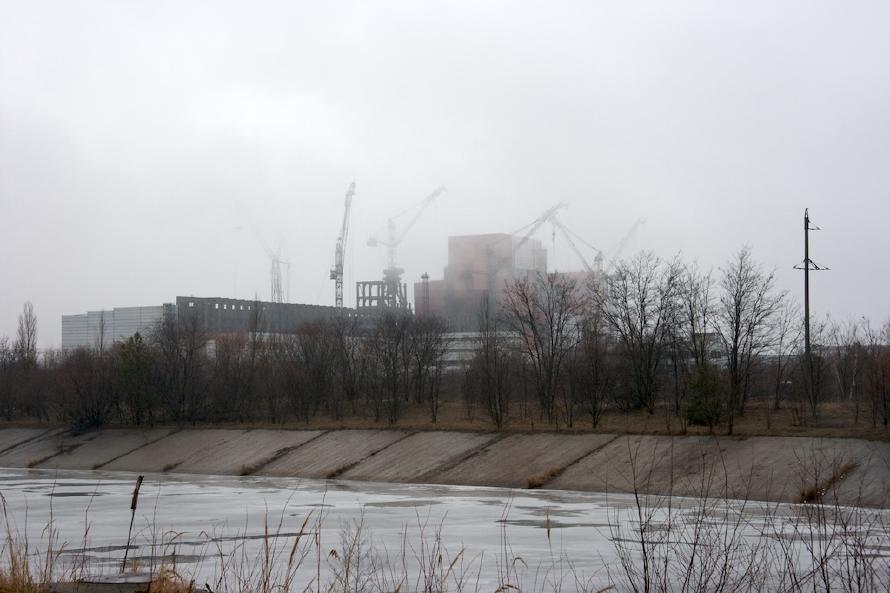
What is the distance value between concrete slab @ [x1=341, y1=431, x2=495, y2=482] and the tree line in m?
3.81

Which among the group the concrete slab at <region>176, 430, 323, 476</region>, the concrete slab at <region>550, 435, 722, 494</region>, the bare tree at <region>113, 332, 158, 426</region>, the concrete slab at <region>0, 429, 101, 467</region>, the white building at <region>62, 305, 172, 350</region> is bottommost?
the concrete slab at <region>0, 429, 101, 467</region>

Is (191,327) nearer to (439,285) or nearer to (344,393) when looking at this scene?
(344,393)

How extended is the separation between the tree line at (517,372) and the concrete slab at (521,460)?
404 centimetres

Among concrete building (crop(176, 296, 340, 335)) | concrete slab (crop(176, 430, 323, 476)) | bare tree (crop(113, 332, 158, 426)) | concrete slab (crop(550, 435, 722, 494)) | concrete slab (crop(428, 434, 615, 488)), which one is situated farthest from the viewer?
concrete building (crop(176, 296, 340, 335))

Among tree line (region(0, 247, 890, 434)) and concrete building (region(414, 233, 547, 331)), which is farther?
concrete building (region(414, 233, 547, 331))

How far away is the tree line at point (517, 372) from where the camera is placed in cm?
4347

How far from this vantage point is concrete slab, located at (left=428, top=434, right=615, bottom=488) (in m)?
34.5

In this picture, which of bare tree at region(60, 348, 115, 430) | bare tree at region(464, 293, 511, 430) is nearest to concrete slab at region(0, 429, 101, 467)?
bare tree at region(60, 348, 115, 430)

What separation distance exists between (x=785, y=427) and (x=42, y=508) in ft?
86.0

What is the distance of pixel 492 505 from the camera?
26406mm

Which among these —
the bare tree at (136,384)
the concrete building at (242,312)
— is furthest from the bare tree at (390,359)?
the concrete building at (242,312)

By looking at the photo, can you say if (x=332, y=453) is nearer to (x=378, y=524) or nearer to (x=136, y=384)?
(x=378, y=524)

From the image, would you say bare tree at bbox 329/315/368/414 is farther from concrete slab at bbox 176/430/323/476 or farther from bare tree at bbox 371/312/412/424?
concrete slab at bbox 176/430/323/476

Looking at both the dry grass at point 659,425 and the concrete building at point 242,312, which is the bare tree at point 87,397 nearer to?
the dry grass at point 659,425
